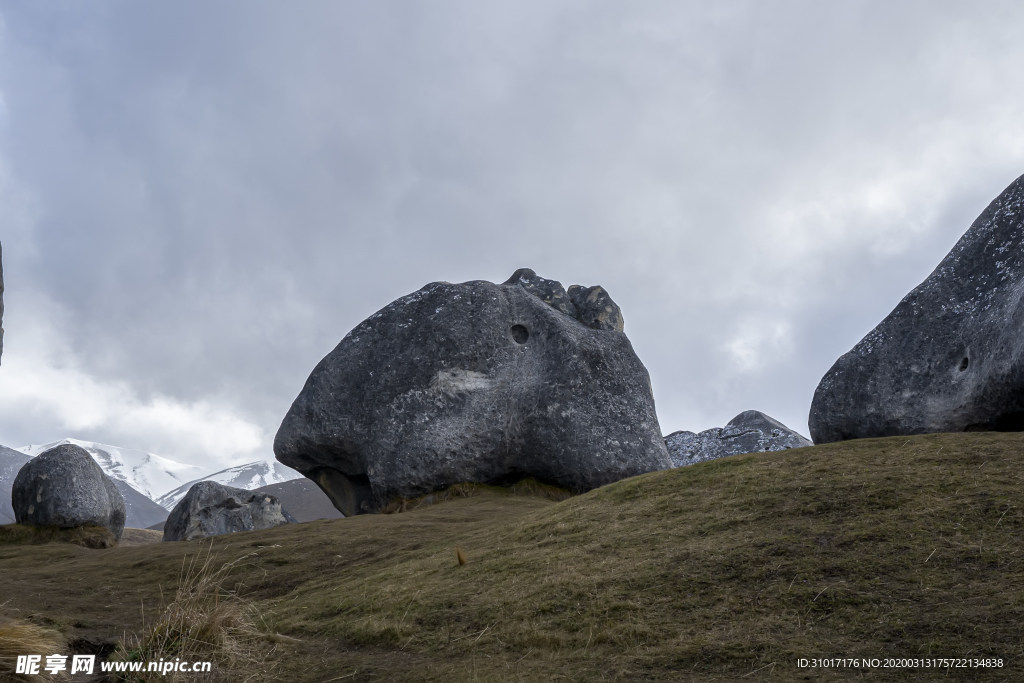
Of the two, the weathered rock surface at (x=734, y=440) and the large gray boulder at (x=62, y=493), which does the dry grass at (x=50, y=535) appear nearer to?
the large gray boulder at (x=62, y=493)

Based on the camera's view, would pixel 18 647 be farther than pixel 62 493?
No

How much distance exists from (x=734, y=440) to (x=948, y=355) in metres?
12.6

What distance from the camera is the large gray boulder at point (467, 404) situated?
1936 cm

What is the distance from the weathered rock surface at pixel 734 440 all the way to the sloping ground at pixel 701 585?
14577 millimetres

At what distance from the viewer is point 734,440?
2578 centimetres

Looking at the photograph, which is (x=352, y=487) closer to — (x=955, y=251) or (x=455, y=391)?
(x=455, y=391)

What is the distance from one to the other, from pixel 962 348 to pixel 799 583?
31.6 feet

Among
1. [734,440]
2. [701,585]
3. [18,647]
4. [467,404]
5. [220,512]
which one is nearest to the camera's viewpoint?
[18,647]

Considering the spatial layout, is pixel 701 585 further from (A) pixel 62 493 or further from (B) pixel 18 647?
(A) pixel 62 493

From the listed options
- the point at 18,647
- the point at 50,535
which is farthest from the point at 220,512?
the point at 18,647

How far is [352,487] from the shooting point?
21.6 metres

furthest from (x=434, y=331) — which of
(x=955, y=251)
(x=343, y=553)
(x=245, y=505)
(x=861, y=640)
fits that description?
(x=861, y=640)

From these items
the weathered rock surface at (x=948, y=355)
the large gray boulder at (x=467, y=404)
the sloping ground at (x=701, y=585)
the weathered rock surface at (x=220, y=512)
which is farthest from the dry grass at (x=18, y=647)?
the weathered rock surface at (x=220, y=512)

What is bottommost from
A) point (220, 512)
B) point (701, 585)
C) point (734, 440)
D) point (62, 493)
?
point (701, 585)
